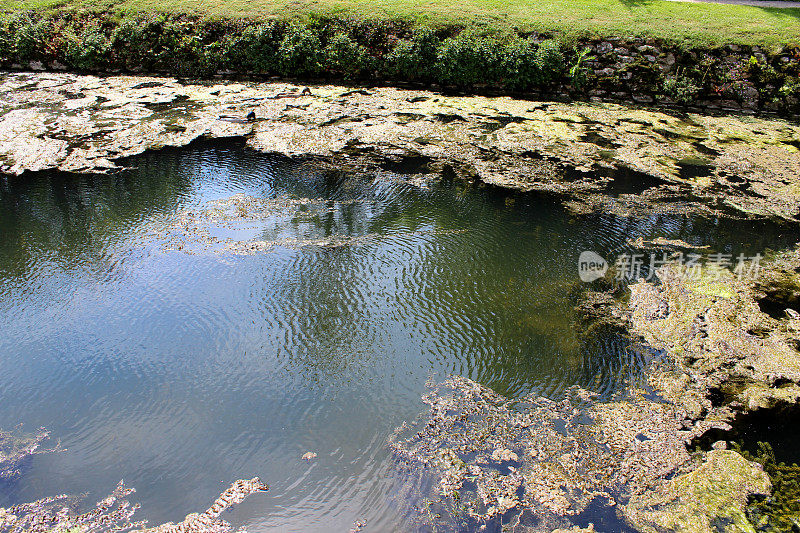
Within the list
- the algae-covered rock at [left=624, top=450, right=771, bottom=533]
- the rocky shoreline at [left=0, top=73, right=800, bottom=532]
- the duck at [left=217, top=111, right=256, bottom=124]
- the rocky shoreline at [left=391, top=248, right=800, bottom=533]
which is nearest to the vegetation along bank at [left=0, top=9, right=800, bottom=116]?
the rocky shoreline at [left=0, top=73, right=800, bottom=532]

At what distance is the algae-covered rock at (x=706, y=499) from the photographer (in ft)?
9.12

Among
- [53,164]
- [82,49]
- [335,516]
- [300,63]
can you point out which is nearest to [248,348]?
[335,516]

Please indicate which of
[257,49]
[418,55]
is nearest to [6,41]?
[257,49]

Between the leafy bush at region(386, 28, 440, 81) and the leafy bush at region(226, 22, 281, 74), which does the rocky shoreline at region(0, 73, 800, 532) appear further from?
the leafy bush at region(226, 22, 281, 74)

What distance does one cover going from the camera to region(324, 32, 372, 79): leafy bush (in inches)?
442

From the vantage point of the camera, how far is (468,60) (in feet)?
34.9

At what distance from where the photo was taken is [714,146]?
317 inches

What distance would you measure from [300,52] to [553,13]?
544 centimetres

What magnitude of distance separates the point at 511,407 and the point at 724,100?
9.02 metres

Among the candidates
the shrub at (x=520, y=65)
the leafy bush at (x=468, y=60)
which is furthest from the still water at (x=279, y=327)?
the leafy bush at (x=468, y=60)

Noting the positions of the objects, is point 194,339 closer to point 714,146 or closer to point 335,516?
point 335,516

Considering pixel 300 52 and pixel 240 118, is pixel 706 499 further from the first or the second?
pixel 300 52

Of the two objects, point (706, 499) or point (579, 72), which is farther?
point (579, 72)

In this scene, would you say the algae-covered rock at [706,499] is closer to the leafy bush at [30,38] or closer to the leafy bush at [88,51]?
the leafy bush at [88,51]
